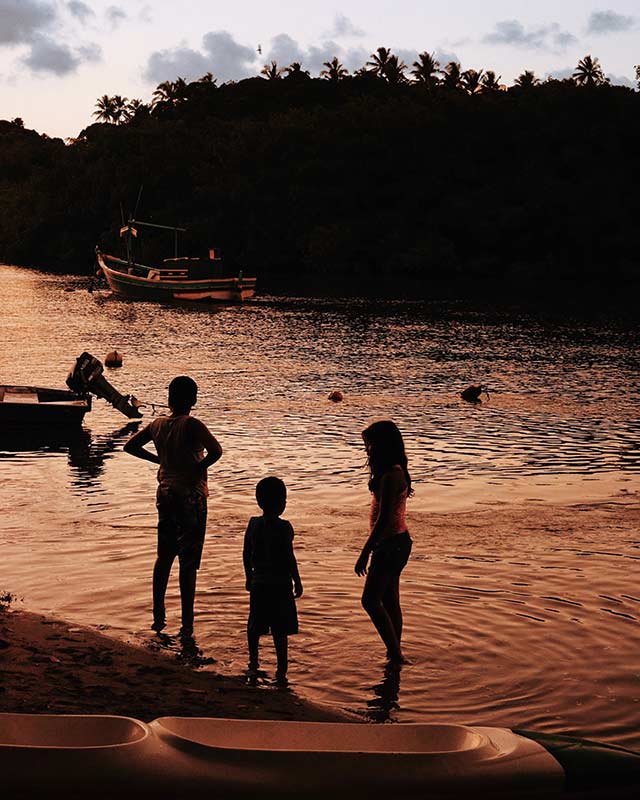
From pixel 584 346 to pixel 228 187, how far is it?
6854cm

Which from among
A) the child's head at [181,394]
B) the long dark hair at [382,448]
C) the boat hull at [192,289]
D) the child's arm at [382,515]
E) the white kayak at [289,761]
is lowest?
the white kayak at [289,761]

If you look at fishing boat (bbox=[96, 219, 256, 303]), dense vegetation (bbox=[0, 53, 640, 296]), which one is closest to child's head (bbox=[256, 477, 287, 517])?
fishing boat (bbox=[96, 219, 256, 303])

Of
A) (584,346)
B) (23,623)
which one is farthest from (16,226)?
(23,623)

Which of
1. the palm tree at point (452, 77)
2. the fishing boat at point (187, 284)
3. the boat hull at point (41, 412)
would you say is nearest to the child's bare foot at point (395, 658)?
the boat hull at point (41, 412)

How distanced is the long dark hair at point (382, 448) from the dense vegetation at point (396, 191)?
74.4 metres

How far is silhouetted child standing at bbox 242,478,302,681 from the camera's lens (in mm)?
7836

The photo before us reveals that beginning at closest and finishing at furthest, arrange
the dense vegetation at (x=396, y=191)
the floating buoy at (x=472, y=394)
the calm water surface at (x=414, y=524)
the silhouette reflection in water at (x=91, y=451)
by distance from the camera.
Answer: the calm water surface at (x=414, y=524), the silhouette reflection in water at (x=91, y=451), the floating buoy at (x=472, y=394), the dense vegetation at (x=396, y=191)

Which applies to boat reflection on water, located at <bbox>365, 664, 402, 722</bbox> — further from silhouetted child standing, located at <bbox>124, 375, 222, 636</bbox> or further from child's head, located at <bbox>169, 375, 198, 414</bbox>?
child's head, located at <bbox>169, 375, 198, 414</bbox>

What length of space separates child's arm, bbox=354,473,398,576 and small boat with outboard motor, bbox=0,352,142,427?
13719 mm

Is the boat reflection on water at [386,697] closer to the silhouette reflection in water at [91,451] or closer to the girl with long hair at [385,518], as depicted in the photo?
the girl with long hair at [385,518]

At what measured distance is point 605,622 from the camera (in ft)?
31.9

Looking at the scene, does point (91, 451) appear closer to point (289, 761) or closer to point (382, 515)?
point (382, 515)

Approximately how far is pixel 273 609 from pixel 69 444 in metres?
13.1

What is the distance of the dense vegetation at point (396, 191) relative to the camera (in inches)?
3455
